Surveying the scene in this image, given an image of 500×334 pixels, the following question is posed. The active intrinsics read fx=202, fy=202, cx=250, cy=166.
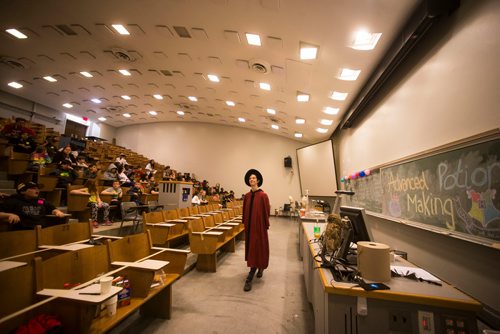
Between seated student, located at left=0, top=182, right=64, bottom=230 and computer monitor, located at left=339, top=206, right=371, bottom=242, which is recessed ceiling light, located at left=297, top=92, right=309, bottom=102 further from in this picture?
seated student, located at left=0, top=182, right=64, bottom=230

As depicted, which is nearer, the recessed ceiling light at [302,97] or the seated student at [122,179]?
the recessed ceiling light at [302,97]

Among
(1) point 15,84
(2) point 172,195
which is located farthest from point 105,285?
(1) point 15,84

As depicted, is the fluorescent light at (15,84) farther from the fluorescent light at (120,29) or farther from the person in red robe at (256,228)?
the person in red robe at (256,228)

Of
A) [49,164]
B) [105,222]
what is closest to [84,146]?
[49,164]

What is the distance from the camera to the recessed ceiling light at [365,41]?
3.32 meters

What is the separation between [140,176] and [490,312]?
29.8 ft

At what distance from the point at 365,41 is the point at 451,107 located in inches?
81.7

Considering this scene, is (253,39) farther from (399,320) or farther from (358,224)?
(399,320)

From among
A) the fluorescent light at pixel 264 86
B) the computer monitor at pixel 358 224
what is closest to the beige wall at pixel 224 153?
the fluorescent light at pixel 264 86

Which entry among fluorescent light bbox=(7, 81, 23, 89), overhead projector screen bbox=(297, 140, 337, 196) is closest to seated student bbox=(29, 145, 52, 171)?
fluorescent light bbox=(7, 81, 23, 89)

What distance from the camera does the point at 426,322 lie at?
1.13 metres

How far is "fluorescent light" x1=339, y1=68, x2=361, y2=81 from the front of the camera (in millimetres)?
4204

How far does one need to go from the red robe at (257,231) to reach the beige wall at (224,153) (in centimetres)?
805

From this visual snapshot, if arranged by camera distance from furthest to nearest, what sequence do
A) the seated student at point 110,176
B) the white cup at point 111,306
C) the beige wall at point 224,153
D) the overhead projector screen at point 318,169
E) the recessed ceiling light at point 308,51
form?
1. the beige wall at point 224,153
2. the overhead projector screen at point 318,169
3. the seated student at point 110,176
4. the recessed ceiling light at point 308,51
5. the white cup at point 111,306
